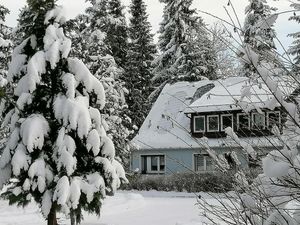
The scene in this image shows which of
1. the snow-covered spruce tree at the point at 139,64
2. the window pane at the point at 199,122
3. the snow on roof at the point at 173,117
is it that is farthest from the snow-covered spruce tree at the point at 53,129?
the snow-covered spruce tree at the point at 139,64

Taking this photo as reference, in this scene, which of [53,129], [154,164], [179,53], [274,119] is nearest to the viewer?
[274,119]

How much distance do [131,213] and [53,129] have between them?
861cm

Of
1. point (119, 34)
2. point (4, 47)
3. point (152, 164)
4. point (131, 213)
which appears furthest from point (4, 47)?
point (119, 34)

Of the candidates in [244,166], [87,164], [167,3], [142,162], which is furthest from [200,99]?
[244,166]

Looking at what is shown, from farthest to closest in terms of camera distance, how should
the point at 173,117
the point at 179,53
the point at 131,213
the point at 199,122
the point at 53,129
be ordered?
the point at 179,53, the point at 199,122, the point at 173,117, the point at 131,213, the point at 53,129

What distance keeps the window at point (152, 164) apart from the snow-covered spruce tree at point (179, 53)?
10311mm

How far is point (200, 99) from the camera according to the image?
3462 centimetres

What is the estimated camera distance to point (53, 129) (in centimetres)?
1275

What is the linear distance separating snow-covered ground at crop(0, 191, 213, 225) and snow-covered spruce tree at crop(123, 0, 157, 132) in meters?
21.3

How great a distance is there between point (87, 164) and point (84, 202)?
101 cm

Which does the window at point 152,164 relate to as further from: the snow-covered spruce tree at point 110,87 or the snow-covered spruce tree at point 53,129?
the snow-covered spruce tree at point 53,129

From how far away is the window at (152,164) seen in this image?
1409 inches

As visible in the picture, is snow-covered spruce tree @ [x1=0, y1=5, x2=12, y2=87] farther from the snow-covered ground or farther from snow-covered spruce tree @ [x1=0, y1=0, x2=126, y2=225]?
snow-covered spruce tree @ [x1=0, y1=0, x2=126, y2=225]

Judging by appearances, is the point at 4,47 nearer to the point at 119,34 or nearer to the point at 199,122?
the point at 199,122
